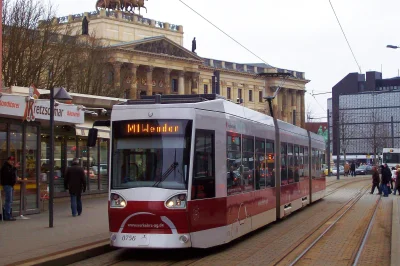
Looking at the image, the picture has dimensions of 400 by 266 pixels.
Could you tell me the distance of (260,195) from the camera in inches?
669

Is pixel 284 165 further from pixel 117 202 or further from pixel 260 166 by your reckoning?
pixel 117 202

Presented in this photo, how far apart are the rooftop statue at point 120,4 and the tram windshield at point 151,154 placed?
281 feet

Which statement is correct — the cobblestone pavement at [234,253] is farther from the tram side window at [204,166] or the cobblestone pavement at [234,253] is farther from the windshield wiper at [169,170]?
the windshield wiper at [169,170]

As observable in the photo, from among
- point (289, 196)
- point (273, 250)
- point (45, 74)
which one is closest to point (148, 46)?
point (45, 74)

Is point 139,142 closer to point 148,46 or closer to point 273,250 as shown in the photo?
point 273,250

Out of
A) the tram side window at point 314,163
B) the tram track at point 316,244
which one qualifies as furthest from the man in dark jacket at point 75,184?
the tram side window at point 314,163

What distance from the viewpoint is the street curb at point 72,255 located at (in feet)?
38.2

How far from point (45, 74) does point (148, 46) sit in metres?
57.4

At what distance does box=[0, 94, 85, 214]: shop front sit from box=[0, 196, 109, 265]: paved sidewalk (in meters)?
0.65

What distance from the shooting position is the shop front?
59.1 feet

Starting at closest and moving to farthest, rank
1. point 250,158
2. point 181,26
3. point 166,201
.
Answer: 1. point 166,201
2. point 250,158
3. point 181,26

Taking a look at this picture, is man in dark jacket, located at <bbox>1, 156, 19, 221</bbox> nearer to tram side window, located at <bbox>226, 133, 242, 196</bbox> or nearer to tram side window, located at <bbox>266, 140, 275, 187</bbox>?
tram side window, located at <bbox>226, 133, 242, 196</bbox>

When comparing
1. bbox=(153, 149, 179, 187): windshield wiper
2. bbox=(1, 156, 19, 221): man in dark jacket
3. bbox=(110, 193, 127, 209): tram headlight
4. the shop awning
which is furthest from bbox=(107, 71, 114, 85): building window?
bbox=(153, 149, 179, 187): windshield wiper

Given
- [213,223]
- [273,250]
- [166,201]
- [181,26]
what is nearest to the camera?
[166,201]
